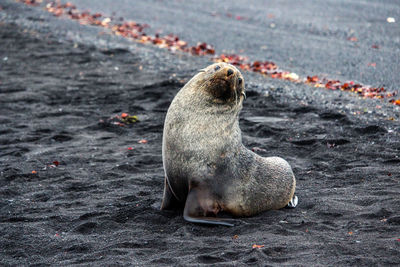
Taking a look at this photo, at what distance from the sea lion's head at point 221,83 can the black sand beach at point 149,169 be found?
3.84ft

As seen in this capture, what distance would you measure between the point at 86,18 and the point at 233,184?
1314 cm

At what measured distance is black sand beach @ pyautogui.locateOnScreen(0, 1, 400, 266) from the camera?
175 inches

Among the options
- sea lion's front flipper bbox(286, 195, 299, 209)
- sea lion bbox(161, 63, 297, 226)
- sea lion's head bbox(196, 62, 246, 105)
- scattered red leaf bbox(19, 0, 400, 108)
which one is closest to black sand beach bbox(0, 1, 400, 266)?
sea lion's front flipper bbox(286, 195, 299, 209)

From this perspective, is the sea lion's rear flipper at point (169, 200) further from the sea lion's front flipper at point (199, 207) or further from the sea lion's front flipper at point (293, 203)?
the sea lion's front flipper at point (293, 203)

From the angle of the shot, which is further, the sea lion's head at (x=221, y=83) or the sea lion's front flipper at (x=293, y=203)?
the sea lion's front flipper at (x=293, y=203)

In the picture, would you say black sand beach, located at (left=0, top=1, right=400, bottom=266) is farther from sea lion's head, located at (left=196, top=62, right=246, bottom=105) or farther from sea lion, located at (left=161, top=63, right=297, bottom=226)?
sea lion's head, located at (left=196, top=62, right=246, bottom=105)

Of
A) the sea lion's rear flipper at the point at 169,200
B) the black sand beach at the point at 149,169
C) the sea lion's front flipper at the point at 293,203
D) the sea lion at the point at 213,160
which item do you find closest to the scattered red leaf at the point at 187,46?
the black sand beach at the point at 149,169

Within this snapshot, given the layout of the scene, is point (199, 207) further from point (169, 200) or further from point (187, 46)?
point (187, 46)

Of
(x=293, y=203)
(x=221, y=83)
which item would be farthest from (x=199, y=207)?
(x=221, y=83)

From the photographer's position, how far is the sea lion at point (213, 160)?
5102 mm

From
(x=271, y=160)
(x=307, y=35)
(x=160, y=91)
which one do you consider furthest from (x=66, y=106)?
(x=307, y=35)

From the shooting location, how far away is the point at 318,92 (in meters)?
9.95

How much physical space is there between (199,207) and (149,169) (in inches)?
77.0

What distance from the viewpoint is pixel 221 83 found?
17.3 feet
